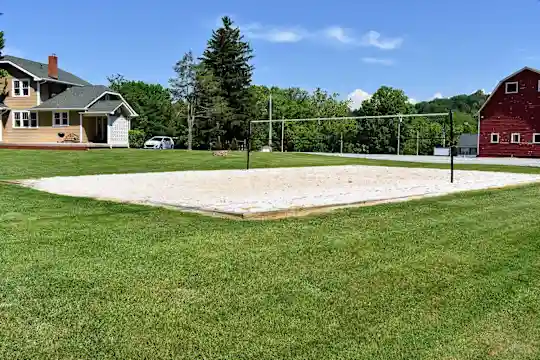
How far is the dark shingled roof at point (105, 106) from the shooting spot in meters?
30.7

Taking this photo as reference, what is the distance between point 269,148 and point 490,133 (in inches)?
607

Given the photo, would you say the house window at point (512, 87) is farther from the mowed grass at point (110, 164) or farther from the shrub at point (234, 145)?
the shrub at point (234, 145)

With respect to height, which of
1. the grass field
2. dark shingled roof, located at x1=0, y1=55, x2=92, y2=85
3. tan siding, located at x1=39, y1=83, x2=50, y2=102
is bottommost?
the grass field

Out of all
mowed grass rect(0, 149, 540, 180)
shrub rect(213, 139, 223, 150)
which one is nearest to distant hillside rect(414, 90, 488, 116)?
shrub rect(213, 139, 223, 150)

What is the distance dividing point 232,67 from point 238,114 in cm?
469

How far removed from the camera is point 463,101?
78.2 m

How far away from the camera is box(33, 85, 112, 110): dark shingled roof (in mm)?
30562

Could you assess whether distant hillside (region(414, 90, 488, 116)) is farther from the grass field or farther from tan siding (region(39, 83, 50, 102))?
the grass field

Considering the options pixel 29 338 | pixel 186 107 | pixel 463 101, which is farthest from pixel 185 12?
pixel 463 101

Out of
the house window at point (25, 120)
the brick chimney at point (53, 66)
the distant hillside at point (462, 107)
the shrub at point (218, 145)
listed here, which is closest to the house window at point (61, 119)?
the house window at point (25, 120)

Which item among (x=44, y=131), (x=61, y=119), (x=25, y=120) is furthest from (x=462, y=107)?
(x=25, y=120)

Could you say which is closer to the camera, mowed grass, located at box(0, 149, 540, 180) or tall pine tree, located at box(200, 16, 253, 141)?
mowed grass, located at box(0, 149, 540, 180)

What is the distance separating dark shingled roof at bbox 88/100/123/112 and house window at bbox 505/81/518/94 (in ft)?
84.7

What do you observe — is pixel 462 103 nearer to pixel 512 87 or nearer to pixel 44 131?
pixel 512 87
